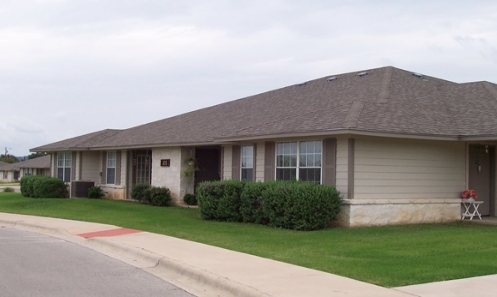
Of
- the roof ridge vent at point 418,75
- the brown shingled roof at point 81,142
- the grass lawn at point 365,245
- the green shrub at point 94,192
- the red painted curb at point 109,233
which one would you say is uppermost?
the roof ridge vent at point 418,75

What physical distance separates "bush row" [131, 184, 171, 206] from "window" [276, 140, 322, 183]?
802 centimetres

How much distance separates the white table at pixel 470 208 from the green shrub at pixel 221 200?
23.0 feet

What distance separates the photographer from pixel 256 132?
62.4ft

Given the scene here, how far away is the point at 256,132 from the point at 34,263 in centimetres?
915

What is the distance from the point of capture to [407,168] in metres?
17.7

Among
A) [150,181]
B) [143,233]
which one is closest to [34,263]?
[143,233]

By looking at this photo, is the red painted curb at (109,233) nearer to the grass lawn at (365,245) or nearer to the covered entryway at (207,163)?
the grass lawn at (365,245)

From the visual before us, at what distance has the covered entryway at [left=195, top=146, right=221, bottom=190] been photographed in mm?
25797

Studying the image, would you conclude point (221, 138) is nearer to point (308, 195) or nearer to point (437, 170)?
point (308, 195)

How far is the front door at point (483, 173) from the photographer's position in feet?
63.1

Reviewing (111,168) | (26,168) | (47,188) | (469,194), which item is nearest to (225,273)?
(469,194)

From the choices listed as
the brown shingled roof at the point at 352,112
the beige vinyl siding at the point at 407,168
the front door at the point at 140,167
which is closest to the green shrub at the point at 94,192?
the brown shingled roof at the point at 352,112

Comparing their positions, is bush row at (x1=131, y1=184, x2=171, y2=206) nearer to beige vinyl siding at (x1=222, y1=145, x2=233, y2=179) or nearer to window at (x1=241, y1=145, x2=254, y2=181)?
beige vinyl siding at (x1=222, y1=145, x2=233, y2=179)

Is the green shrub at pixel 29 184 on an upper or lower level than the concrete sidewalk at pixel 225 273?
upper
